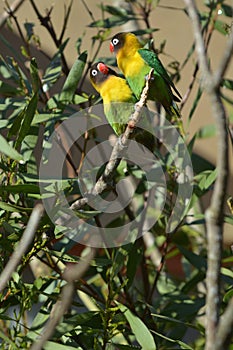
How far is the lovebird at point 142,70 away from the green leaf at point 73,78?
8 cm

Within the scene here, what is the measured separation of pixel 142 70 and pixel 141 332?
42cm

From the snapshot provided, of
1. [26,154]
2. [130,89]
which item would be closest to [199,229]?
[130,89]

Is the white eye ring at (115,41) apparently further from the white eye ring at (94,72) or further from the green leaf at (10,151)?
the green leaf at (10,151)

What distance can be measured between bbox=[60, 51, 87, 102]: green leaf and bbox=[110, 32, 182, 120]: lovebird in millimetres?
80

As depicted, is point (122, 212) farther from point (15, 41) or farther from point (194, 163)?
point (15, 41)

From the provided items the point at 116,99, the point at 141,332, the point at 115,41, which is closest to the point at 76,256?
the point at 141,332

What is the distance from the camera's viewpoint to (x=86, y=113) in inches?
41.7

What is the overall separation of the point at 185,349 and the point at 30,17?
136cm

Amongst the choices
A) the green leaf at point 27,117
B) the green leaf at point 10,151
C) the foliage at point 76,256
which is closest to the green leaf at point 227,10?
the foliage at point 76,256

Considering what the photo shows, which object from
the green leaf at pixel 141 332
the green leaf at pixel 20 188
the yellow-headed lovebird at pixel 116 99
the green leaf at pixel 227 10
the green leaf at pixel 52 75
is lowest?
the green leaf at pixel 141 332

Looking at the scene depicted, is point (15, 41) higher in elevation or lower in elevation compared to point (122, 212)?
higher

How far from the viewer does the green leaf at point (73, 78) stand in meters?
0.96

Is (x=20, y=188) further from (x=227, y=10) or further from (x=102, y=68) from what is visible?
(x=227, y=10)

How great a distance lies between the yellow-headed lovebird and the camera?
3.24 feet
